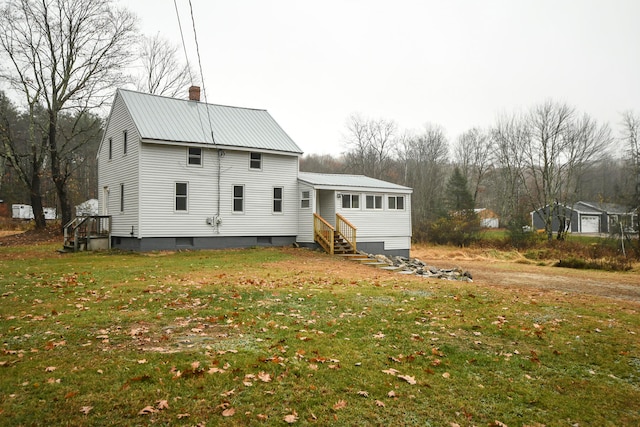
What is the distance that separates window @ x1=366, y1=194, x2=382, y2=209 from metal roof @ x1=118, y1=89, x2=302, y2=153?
459cm

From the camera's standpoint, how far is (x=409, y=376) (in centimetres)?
503

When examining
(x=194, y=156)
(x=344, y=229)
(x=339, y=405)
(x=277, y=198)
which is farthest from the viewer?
(x=277, y=198)

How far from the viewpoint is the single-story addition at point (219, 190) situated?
20.6m

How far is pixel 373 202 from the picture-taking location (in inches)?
955

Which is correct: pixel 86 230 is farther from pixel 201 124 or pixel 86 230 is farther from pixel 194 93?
pixel 194 93

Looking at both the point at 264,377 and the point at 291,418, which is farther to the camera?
the point at 264,377

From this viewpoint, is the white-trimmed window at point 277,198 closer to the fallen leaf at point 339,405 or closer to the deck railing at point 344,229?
the deck railing at point 344,229

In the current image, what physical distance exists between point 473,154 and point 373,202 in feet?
133

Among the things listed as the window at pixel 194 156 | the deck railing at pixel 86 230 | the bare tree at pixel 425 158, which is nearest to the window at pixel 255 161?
the window at pixel 194 156

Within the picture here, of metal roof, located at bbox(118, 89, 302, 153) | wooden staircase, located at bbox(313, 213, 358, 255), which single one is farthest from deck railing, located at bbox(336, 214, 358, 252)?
metal roof, located at bbox(118, 89, 302, 153)

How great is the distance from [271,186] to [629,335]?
60.7 ft

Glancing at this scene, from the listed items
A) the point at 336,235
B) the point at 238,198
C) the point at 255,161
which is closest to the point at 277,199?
the point at 238,198

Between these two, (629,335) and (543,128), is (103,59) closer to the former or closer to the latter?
(629,335)

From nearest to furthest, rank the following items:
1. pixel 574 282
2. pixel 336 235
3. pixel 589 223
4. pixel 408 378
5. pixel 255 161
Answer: pixel 408 378
pixel 574 282
pixel 336 235
pixel 255 161
pixel 589 223
